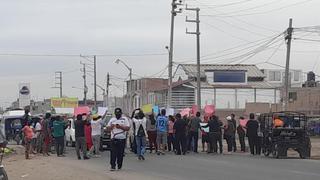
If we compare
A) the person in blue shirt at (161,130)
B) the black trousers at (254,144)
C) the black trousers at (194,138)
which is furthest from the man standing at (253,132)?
the person in blue shirt at (161,130)

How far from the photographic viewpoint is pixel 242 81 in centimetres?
8088

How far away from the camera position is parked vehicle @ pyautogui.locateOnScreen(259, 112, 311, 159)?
23719 millimetres

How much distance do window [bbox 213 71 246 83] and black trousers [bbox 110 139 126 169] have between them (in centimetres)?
6299

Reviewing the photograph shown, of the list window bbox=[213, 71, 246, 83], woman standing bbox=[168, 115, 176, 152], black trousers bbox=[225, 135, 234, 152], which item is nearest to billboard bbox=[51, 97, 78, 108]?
window bbox=[213, 71, 246, 83]

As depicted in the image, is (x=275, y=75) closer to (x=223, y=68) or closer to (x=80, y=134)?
(x=223, y=68)

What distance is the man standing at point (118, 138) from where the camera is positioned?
59.4 ft

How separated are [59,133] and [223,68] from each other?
6051 centimetres

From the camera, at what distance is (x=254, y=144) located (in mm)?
26141

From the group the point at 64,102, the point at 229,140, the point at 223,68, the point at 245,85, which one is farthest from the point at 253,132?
the point at 223,68

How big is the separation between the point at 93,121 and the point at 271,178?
1029 cm

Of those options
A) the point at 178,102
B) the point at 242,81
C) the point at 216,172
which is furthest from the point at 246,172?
the point at 242,81

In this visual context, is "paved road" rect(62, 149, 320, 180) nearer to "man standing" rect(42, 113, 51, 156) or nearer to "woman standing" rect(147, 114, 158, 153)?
"woman standing" rect(147, 114, 158, 153)

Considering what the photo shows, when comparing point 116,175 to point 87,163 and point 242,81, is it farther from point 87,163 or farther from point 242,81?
point 242,81

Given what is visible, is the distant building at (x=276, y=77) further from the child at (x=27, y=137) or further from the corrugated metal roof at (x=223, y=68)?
the child at (x=27, y=137)
